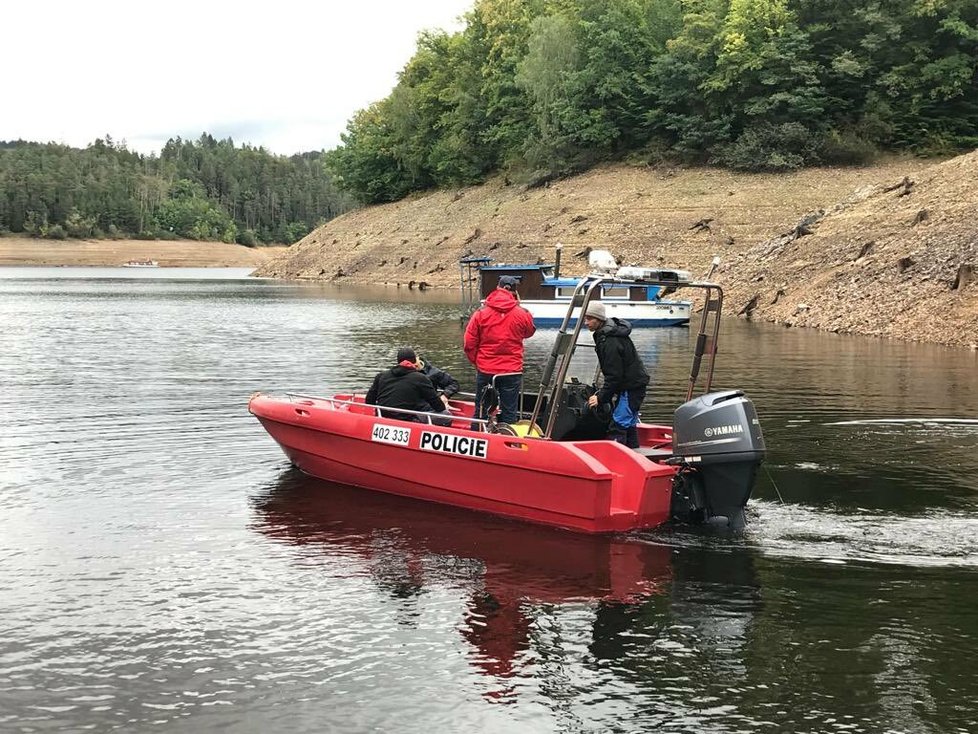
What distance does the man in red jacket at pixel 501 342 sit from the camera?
40.9 ft

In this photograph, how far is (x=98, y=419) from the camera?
17.5 m

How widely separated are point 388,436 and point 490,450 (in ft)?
5.09

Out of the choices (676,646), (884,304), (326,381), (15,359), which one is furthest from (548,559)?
(884,304)

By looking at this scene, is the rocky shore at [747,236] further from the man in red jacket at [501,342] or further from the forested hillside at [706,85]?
the man in red jacket at [501,342]

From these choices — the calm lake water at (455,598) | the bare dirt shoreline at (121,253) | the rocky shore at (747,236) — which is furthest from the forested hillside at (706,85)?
the bare dirt shoreline at (121,253)

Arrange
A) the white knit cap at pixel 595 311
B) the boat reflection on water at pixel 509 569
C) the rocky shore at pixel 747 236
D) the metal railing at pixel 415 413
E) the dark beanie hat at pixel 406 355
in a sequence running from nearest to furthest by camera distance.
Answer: the boat reflection on water at pixel 509 569, the white knit cap at pixel 595 311, the metal railing at pixel 415 413, the dark beanie hat at pixel 406 355, the rocky shore at pixel 747 236

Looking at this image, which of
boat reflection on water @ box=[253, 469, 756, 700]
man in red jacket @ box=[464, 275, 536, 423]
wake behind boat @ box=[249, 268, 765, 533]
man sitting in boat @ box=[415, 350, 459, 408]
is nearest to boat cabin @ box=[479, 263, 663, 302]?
man sitting in boat @ box=[415, 350, 459, 408]

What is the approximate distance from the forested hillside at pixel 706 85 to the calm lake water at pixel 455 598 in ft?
172

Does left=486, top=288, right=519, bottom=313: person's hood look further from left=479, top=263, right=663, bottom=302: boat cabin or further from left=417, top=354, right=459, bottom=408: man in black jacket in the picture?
left=479, top=263, right=663, bottom=302: boat cabin

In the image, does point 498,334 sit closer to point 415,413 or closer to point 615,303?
point 415,413

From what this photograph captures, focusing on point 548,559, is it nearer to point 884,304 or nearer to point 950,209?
point 884,304

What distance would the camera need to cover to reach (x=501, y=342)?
1250 cm

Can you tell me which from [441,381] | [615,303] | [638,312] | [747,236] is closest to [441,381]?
[441,381]

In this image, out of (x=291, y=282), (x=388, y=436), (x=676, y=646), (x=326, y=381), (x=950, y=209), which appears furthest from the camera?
(x=291, y=282)
